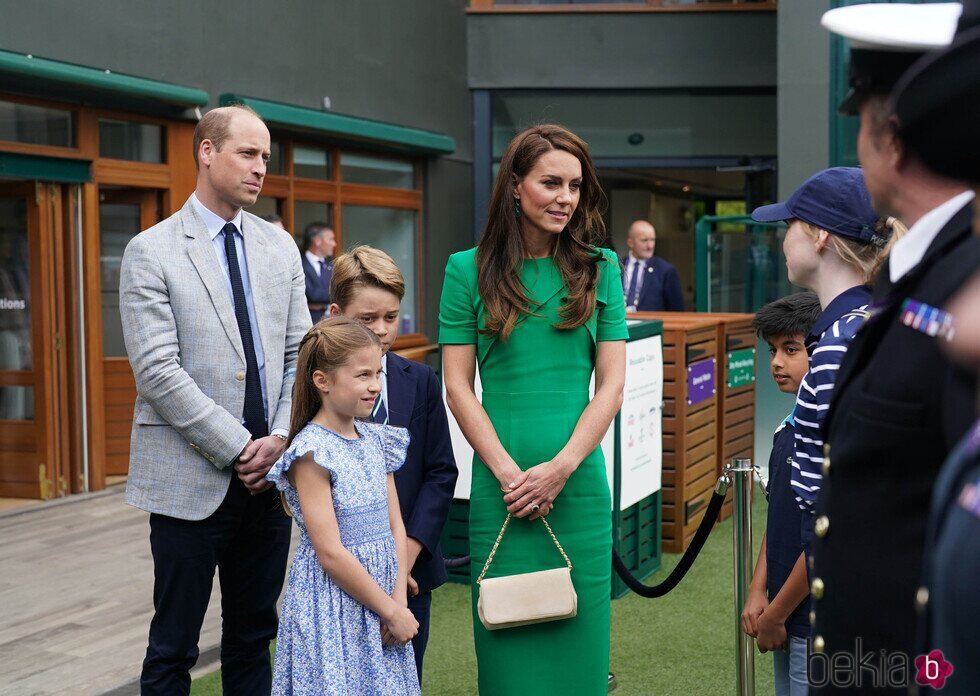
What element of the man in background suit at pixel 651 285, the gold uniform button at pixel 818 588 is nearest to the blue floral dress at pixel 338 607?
the gold uniform button at pixel 818 588

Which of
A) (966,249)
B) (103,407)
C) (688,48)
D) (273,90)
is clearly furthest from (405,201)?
(966,249)

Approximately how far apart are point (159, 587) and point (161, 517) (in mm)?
Result: 197

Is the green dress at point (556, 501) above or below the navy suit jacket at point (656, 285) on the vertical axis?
below

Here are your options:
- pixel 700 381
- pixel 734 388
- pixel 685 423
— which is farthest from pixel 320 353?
pixel 734 388

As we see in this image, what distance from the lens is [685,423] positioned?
6766 mm

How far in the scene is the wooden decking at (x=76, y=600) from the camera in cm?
471

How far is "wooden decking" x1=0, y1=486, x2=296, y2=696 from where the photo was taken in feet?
15.5

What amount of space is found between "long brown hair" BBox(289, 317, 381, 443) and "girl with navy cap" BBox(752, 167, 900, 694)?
3.55ft

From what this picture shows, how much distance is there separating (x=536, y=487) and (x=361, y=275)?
2.67ft

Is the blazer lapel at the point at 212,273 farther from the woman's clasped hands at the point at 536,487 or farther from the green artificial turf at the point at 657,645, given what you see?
the green artificial turf at the point at 657,645

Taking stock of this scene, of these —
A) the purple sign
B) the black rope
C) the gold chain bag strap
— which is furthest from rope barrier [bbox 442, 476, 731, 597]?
the purple sign

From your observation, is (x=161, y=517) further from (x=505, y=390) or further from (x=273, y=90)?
(x=273, y=90)

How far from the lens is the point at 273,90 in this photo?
36.3ft

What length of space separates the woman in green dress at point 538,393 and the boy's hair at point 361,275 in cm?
21
